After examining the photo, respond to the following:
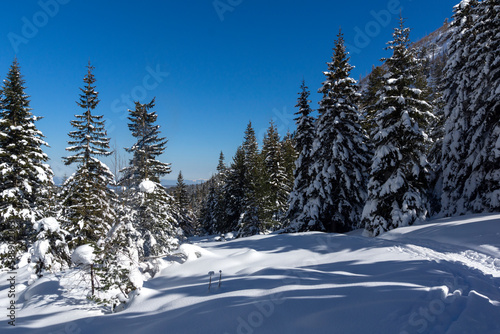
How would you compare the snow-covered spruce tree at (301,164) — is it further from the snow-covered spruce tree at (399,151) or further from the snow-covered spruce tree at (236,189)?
the snow-covered spruce tree at (236,189)

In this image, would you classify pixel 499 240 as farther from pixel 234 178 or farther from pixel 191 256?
pixel 234 178

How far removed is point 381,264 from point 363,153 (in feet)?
38.3

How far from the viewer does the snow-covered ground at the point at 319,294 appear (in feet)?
13.2

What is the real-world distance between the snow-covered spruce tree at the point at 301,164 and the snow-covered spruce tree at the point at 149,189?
8818 millimetres

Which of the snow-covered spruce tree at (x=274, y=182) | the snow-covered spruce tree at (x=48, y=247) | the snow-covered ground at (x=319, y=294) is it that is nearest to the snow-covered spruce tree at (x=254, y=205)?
the snow-covered spruce tree at (x=274, y=182)

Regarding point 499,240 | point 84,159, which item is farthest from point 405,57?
point 84,159

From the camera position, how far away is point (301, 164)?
19422 mm

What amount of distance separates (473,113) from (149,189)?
18280mm

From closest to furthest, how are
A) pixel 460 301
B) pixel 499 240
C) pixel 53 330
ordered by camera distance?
pixel 460 301 < pixel 53 330 < pixel 499 240

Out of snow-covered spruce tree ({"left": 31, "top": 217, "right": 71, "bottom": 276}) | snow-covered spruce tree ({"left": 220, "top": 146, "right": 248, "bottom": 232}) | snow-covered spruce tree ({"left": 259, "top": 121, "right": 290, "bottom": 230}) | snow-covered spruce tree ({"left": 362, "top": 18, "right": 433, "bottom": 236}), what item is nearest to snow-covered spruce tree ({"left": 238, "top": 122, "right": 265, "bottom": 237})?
snow-covered spruce tree ({"left": 259, "top": 121, "right": 290, "bottom": 230})

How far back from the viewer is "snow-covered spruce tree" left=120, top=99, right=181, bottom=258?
1421 centimetres

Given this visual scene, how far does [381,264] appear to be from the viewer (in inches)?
279

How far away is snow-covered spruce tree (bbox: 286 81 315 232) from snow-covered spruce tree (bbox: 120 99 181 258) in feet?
28.9

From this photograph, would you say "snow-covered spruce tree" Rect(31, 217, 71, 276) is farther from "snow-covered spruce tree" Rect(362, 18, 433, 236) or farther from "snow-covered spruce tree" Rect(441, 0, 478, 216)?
"snow-covered spruce tree" Rect(441, 0, 478, 216)
